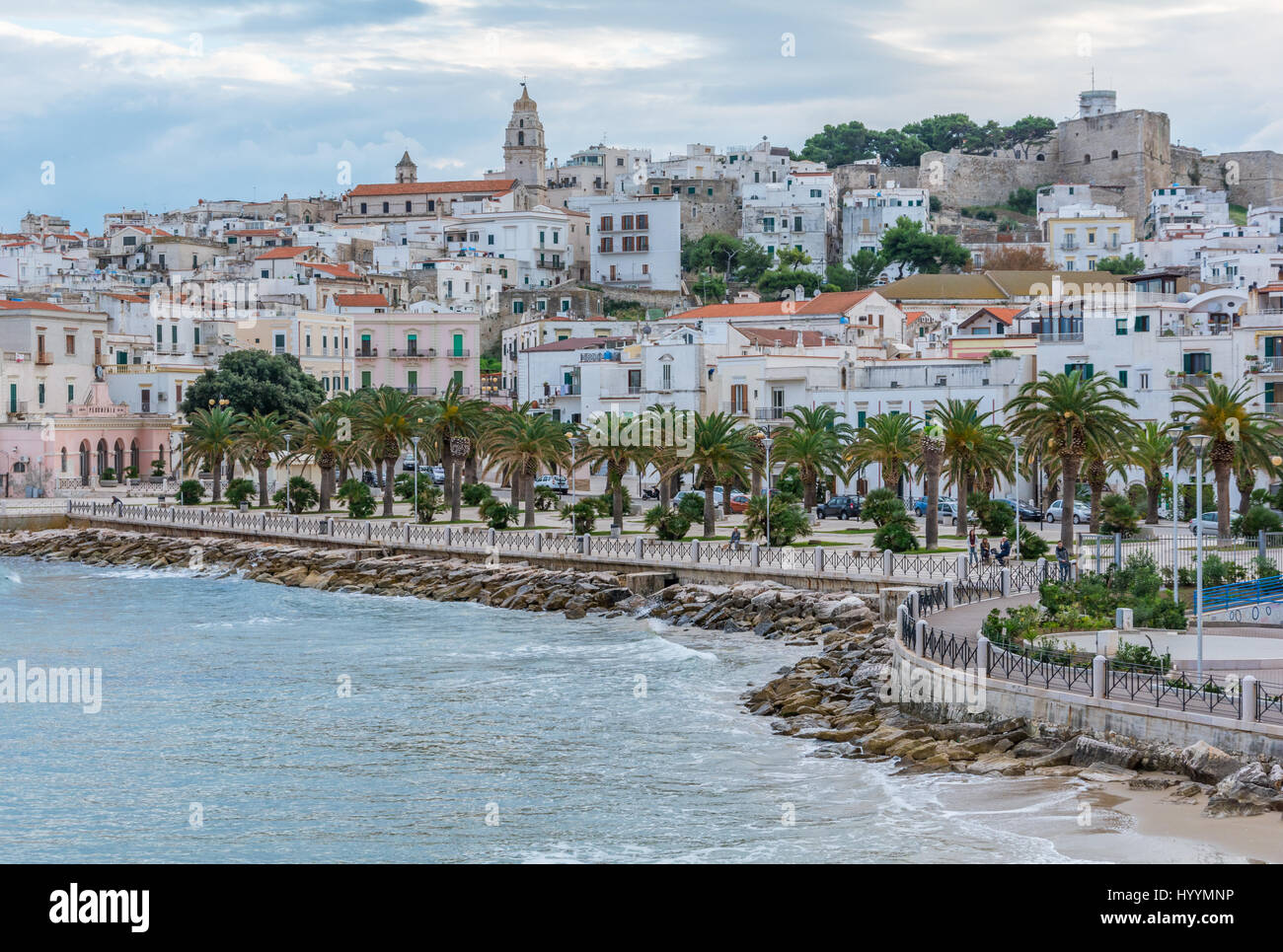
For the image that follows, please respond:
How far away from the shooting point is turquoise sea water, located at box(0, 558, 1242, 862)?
24.3 metres

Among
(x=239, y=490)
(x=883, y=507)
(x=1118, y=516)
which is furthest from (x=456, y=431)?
(x=1118, y=516)

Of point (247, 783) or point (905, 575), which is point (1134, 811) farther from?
point (905, 575)

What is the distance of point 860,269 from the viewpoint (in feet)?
440

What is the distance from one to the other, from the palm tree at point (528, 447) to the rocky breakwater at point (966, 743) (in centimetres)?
2428

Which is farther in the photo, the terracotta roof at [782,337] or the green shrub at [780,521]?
the terracotta roof at [782,337]

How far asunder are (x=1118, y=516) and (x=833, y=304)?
1756 inches

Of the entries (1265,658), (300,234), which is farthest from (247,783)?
(300,234)

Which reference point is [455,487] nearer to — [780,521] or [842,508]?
[842,508]

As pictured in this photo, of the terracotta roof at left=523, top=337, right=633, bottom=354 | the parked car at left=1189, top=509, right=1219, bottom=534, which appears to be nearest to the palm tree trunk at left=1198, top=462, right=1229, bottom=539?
the parked car at left=1189, top=509, right=1219, bottom=534

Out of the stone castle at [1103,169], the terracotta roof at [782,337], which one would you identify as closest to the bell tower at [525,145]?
the stone castle at [1103,169]

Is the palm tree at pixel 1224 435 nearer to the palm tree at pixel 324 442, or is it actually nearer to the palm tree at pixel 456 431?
the palm tree at pixel 456 431

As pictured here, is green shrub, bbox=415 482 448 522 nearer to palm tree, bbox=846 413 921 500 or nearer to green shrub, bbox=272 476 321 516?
green shrub, bbox=272 476 321 516

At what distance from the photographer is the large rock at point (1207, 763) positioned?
23.5m

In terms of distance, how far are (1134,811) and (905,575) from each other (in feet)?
69.4
